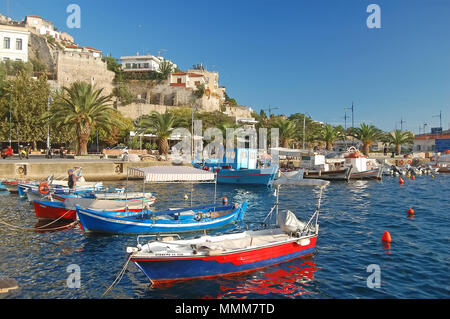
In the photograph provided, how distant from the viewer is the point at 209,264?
34.4 feet

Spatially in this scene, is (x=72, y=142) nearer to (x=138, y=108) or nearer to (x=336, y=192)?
(x=138, y=108)

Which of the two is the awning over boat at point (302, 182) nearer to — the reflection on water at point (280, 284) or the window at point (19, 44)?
the reflection on water at point (280, 284)

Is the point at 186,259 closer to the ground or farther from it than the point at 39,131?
closer to the ground

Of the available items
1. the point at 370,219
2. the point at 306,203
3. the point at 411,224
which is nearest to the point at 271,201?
the point at 306,203

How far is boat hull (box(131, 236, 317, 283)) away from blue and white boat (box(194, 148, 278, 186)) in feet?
78.1

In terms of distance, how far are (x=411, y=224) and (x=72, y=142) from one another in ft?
155

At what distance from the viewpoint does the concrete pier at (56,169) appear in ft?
102

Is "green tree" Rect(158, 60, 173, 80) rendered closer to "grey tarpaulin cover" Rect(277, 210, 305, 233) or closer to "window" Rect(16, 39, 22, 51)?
"window" Rect(16, 39, 22, 51)

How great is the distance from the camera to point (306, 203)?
24625 millimetres

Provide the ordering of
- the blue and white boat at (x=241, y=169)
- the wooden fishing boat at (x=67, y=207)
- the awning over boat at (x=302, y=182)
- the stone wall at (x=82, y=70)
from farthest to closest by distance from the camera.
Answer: the stone wall at (x=82, y=70) < the blue and white boat at (x=241, y=169) < the wooden fishing boat at (x=67, y=207) < the awning over boat at (x=302, y=182)

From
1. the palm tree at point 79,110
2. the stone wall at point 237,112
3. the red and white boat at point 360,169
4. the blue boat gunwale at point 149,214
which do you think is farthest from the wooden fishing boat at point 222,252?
the stone wall at point 237,112

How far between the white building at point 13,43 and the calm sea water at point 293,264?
185 feet

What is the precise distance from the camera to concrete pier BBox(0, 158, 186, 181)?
31.1 m

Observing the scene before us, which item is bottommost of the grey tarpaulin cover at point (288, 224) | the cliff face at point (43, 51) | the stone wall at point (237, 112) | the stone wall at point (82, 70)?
the grey tarpaulin cover at point (288, 224)
